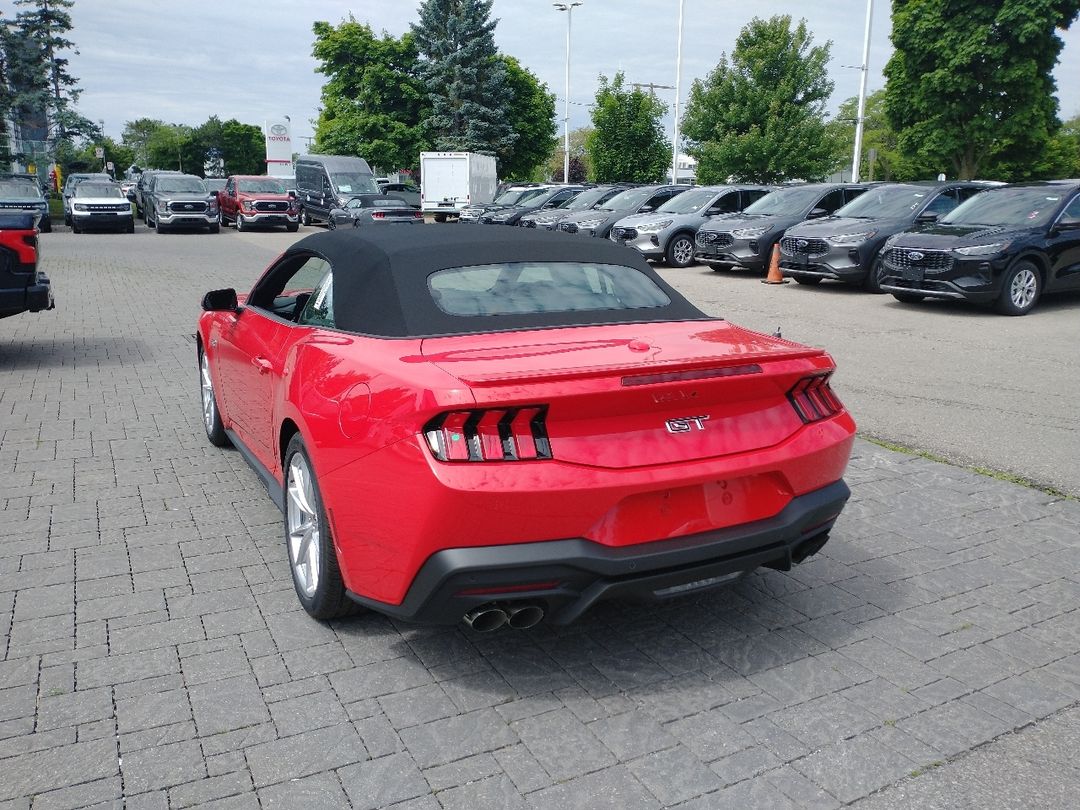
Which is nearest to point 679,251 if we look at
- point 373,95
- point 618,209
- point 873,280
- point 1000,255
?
point 618,209

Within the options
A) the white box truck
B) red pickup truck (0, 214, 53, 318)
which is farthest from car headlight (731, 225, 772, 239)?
the white box truck

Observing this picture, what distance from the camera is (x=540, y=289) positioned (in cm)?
417

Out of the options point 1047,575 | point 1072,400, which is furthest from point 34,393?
point 1072,400

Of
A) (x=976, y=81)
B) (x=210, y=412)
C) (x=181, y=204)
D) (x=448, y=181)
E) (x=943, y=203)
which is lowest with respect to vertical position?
(x=210, y=412)

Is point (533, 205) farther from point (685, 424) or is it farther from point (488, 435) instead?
point (488, 435)

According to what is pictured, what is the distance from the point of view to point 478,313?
3867mm

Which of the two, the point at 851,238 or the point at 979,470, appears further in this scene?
the point at 851,238

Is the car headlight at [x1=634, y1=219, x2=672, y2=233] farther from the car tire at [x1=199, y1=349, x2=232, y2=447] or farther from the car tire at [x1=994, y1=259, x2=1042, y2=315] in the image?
the car tire at [x1=199, y1=349, x2=232, y2=447]

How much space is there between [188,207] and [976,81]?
2636 cm

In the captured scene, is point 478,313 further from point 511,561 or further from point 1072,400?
point 1072,400

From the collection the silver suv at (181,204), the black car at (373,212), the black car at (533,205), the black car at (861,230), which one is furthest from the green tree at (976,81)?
the silver suv at (181,204)

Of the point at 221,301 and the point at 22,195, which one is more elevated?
the point at 22,195

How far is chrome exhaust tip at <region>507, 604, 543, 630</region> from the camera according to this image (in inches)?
122

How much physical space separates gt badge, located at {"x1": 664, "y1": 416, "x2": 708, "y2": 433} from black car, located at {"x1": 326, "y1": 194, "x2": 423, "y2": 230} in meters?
25.6
